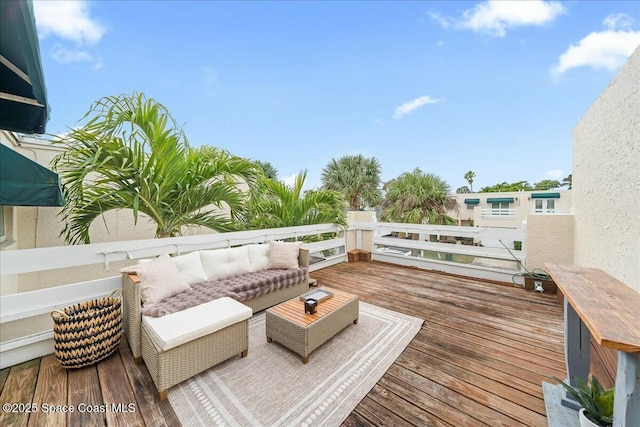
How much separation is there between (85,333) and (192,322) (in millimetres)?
935

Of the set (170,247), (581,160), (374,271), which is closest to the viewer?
(170,247)

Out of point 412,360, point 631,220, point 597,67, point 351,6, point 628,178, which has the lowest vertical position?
point 412,360

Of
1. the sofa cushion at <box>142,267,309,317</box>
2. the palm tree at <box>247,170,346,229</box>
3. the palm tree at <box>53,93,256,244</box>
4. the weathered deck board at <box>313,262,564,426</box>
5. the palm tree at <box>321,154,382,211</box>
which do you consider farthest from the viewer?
the palm tree at <box>321,154,382,211</box>

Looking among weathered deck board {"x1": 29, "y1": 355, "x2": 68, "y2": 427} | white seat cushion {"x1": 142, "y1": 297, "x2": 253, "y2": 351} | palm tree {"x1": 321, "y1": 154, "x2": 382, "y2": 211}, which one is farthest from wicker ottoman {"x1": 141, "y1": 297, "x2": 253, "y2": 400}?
palm tree {"x1": 321, "y1": 154, "x2": 382, "y2": 211}

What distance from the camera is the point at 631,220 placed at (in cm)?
190

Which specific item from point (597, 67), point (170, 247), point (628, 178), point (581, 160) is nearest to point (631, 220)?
point (628, 178)

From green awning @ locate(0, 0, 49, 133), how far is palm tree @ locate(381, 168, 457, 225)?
9.82 m

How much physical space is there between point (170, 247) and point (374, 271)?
359 cm

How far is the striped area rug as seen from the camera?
5.33 ft

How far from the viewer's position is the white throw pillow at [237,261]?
10.6ft

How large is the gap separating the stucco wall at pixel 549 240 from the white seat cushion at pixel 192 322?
4.38 meters

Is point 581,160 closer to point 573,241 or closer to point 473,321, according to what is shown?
point 573,241

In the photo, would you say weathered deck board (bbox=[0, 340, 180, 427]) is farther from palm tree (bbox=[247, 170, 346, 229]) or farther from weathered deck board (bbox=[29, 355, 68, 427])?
palm tree (bbox=[247, 170, 346, 229])

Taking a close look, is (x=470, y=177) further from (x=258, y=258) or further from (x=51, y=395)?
(x=51, y=395)
